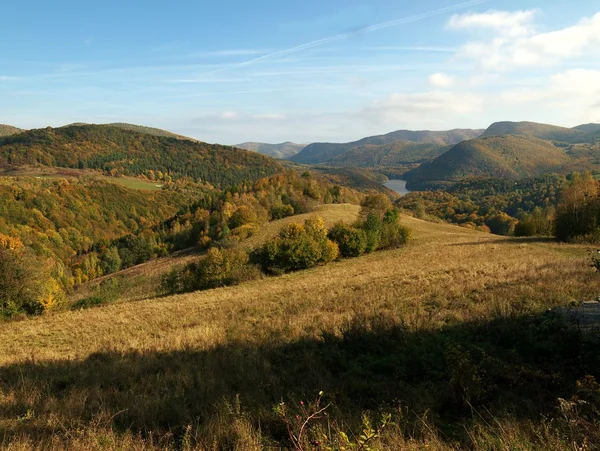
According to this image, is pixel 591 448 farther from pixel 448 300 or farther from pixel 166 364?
pixel 448 300

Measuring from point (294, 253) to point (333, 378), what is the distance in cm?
3254

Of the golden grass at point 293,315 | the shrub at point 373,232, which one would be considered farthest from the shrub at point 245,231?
the golden grass at point 293,315

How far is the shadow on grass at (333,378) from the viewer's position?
511cm

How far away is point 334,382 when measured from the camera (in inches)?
253

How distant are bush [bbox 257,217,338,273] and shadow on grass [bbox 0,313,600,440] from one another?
29698 mm

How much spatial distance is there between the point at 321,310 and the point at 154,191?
20197 cm

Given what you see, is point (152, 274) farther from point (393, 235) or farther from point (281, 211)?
point (393, 235)

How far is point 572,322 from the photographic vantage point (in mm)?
7633

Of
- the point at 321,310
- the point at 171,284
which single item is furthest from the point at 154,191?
the point at 321,310

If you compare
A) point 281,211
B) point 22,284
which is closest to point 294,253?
point 22,284

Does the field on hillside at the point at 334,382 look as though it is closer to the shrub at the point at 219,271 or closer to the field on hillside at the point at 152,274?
the shrub at the point at 219,271

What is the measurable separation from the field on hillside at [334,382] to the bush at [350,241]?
106 ft

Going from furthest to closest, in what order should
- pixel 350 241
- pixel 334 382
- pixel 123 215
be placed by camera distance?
pixel 123 215 → pixel 350 241 → pixel 334 382

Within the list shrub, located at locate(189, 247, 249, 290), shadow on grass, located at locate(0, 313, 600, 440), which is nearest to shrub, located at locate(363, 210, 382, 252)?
shrub, located at locate(189, 247, 249, 290)
